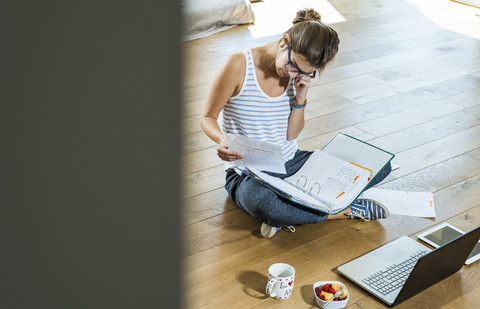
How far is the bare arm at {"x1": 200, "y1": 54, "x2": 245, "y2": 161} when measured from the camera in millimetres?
1817

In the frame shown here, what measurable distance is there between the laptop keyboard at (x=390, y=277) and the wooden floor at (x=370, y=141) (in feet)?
0.16

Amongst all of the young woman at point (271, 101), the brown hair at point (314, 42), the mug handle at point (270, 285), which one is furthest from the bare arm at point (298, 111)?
the mug handle at point (270, 285)

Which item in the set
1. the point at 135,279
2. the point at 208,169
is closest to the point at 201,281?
the point at 208,169

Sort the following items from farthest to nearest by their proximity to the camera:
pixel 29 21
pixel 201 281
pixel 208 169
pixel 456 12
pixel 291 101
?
1. pixel 456 12
2. pixel 208 169
3. pixel 291 101
4. pixel 201 281
5. pixel 29 21

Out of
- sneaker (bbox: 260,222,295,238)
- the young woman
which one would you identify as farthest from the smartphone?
sneaker (bbox: 260,222,295,238)

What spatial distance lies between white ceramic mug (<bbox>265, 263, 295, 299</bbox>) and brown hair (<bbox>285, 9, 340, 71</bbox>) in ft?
2.03

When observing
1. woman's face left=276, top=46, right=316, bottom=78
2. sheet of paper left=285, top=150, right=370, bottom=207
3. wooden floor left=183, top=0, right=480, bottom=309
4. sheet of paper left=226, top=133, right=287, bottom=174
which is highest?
woman's face left=276, top=46, right=316, bottom=78

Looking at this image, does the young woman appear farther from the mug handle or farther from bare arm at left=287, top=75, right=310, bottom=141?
the mug handle

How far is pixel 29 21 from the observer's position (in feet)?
0.38

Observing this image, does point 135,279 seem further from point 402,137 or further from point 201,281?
point 402,137

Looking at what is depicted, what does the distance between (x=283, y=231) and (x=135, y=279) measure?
187 cm

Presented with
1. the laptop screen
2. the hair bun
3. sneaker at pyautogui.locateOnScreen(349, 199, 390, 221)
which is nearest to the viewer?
the laptop screen

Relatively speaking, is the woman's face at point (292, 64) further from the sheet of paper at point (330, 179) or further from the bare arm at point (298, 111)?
the sheet of paper at point (330, 179)

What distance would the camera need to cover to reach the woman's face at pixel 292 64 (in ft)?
5.68
